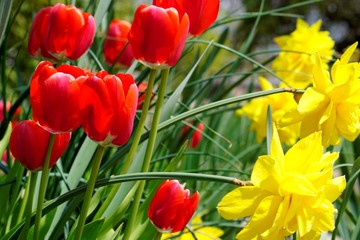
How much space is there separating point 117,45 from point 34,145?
745mm

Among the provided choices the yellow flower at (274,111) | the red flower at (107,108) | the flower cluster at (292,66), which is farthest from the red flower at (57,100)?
the flower cluster at (292,66)

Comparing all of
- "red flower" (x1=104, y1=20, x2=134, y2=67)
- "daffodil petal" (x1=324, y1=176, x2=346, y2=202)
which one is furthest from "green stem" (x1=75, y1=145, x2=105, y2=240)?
"red flower" (x1=104, y1=20, x2=134, y2=67)

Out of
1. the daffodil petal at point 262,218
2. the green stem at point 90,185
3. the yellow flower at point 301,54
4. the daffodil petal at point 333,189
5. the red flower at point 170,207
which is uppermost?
the green stem at point 90,185

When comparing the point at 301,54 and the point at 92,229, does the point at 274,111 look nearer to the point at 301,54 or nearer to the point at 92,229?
the point at 301,54

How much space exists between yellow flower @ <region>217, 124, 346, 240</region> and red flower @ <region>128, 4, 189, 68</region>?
0.46 feet

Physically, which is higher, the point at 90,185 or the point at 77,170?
the point at 90,185

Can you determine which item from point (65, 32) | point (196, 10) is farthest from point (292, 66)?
point (196, 10)

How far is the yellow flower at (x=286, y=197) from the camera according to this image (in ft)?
2.58

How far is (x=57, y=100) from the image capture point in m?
0.77

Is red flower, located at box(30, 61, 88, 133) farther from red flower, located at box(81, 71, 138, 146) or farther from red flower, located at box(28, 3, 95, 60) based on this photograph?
red flower, located at box(28, 3, 95, 60)

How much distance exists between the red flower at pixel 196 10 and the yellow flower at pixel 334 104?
14 cm

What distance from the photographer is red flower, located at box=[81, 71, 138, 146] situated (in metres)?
0.77

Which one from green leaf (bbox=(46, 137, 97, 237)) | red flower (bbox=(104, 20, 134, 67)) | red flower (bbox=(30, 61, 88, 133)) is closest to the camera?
red flower (bbox=(30, 61, 88, 133))

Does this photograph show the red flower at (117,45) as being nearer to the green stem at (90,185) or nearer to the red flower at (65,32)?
the red flower at (65,32)
